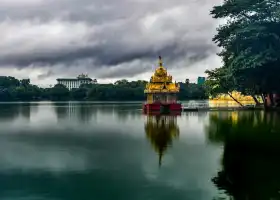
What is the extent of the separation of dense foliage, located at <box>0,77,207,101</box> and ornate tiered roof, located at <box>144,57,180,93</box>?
61297mm

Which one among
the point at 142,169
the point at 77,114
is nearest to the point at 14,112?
the point at 77,114

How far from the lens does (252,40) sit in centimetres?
2423

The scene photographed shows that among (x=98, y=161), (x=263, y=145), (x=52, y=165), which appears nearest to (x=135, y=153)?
(x=98, y=161)

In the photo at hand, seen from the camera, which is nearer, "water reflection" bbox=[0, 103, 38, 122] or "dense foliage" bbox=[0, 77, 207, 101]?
"water reflection" bbox=[0, 103, 38, 122]

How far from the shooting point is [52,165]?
1323 centimetres

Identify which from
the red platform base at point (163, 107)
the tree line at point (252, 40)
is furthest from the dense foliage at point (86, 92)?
the tree line at point (252, 40)

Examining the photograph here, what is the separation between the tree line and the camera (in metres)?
23.5

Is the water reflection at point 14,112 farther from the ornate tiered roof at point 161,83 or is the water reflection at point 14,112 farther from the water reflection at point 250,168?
the water reflection at point 250,168

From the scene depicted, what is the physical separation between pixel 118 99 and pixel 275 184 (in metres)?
118

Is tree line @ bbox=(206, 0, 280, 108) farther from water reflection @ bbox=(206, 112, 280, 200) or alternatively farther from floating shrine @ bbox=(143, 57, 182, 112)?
floating shrine @ bbox=(143, 57, 182, 112)

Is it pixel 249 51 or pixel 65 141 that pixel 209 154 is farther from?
pixel 249 51

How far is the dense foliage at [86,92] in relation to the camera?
123 meters

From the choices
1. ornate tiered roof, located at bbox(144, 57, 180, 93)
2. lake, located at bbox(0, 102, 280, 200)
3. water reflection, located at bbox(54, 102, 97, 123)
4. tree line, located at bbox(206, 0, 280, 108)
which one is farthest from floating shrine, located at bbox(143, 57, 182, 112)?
lake, located at bbox(0, 102, 280, 200)

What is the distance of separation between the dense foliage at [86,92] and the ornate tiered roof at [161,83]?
6130cm
